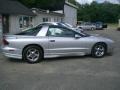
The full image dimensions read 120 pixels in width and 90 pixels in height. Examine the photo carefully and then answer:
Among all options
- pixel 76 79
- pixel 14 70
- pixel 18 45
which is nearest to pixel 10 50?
pixel 18 45

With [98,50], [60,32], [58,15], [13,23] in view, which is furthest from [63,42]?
[58,15]

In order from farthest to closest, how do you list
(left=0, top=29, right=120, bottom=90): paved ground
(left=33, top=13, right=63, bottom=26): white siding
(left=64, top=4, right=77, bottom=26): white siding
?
(left=64, top=4, right=77, bottom=26): white siding → (left=33, top=13, right=63, bottom=26): white siding → (left=0, top=29, right=120, bottom=90): paved ground

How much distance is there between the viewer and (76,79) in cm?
622

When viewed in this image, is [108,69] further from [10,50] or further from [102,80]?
[10,50]

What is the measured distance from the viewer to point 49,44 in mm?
8695

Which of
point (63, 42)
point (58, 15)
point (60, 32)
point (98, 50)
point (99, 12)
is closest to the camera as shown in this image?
point (63, 42)

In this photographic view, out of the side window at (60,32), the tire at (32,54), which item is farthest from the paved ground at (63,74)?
the side window at (60,32)

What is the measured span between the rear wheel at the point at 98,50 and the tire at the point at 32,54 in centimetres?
228

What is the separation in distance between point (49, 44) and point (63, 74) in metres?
2.20

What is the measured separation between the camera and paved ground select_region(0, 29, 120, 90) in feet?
18.5

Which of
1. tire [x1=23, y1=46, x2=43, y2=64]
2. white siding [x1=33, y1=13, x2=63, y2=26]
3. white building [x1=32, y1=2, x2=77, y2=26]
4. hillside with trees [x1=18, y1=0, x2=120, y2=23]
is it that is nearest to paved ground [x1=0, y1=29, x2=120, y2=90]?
tire [x1=23, y1=46, x2=43, y2=64]

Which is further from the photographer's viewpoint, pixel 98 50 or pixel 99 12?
pixel 99 12

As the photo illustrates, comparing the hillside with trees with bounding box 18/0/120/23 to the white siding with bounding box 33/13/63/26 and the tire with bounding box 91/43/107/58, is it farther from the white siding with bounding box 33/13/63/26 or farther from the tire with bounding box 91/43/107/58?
the tire with bounding box 91/43/107/58

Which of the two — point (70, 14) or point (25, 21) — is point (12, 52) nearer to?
point (25, 21)
